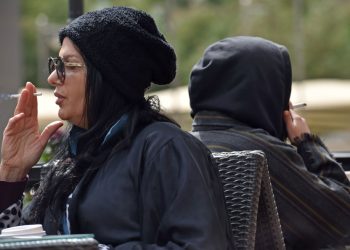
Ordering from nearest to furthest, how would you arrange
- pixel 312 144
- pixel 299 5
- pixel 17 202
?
pixel 17 202
pixel 312 144
pixel 299 5

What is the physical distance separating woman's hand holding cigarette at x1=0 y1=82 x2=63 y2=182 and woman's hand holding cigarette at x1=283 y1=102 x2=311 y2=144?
0.99 metres

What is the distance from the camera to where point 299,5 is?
66.5 ft

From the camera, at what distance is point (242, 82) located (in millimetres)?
3457

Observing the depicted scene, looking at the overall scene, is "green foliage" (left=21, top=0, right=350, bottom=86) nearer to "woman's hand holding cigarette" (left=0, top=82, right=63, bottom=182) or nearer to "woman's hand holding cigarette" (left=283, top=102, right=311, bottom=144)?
"woman's hand holding cigarette" (left=283, top=102, right=311, bottom=144)

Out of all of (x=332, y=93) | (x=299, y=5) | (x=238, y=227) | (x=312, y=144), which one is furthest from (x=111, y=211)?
(x=299, y=5)

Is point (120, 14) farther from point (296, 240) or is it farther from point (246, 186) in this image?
point (296, 240)

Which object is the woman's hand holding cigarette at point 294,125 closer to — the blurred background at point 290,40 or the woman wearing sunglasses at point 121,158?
the woman wearing sunglasses at point 121,158

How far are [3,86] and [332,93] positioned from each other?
976cm

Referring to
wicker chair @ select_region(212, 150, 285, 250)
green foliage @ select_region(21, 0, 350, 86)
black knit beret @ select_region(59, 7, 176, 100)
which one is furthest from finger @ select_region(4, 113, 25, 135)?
green foliage @ select_region(21, 0, 350, 86)

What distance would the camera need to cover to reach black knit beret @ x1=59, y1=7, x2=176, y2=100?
2680mm

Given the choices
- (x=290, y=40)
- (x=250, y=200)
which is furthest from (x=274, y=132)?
(x=290, y=40)

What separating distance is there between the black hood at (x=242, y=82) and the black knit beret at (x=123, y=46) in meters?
0.75

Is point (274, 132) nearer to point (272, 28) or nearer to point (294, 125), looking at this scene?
point (294, 125)

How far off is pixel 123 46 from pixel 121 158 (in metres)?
0.30
